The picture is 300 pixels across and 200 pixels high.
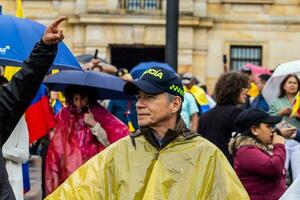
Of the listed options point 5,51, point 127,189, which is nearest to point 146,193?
point 127,189

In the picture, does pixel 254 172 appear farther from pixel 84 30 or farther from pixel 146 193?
pixel 84 30

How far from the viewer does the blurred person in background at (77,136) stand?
7.23 metres

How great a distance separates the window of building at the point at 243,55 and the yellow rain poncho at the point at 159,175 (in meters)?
20.9

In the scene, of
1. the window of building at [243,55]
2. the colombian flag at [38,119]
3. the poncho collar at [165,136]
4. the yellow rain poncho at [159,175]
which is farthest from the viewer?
the window of building at [243,55]

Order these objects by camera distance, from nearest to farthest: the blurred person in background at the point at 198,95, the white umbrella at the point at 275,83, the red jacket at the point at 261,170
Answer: the red jacket at the point at 261,170 < the white umbrella at the point at 275,83 < the blurred person in background at the point at 198,95

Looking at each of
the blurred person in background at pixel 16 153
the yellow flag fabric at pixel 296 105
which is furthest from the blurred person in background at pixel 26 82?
the yellow flag fabric at pixel 296 105

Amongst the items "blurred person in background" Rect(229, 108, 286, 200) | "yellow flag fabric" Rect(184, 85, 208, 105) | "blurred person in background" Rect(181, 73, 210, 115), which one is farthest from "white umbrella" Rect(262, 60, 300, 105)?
"blurred person in background" Rect(229, 108, 286, 200)

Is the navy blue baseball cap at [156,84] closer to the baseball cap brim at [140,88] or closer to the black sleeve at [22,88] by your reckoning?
the baseball cap brim at [140,88]

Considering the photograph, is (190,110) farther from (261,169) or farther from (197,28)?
(197,28)

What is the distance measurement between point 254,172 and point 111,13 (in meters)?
18.8

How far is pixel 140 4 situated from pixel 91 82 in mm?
17408

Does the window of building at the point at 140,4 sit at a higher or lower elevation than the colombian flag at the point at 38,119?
higher

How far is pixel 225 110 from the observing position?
25.0 ft

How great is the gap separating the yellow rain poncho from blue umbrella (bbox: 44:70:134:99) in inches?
130
